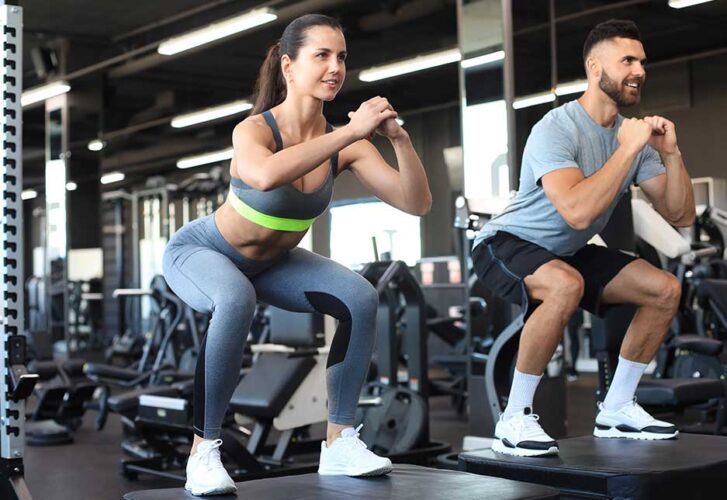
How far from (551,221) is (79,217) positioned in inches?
375

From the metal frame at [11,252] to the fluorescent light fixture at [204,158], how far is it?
915 cm

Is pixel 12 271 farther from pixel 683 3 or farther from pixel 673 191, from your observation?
pixel 683 3

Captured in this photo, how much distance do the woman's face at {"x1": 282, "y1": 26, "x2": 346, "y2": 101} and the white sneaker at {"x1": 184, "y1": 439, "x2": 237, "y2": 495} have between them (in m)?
0.91

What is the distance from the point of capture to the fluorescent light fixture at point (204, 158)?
12.4 metres

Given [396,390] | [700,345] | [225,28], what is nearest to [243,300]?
[396,390]

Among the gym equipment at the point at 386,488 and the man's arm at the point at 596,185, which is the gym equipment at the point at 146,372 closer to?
the gym equipment at the point at 386,488

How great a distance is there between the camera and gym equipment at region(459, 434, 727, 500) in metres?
2.41

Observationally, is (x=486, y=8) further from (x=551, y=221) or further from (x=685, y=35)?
(x=551, y=221)

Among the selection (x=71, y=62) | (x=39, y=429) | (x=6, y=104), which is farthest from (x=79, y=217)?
(x=6, y=104)

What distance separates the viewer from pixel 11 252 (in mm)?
2777

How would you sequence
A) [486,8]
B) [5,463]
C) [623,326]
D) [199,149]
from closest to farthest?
[5,463] < [623,326] < [486,8] < [199,149]

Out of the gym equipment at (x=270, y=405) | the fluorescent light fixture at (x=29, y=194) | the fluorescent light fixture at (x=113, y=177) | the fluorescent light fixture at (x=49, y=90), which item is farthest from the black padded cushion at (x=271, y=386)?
the fluorescent light fixture at (x=29, y=194)

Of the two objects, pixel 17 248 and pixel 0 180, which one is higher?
pixel 0 180

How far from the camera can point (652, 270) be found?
2.92 m
